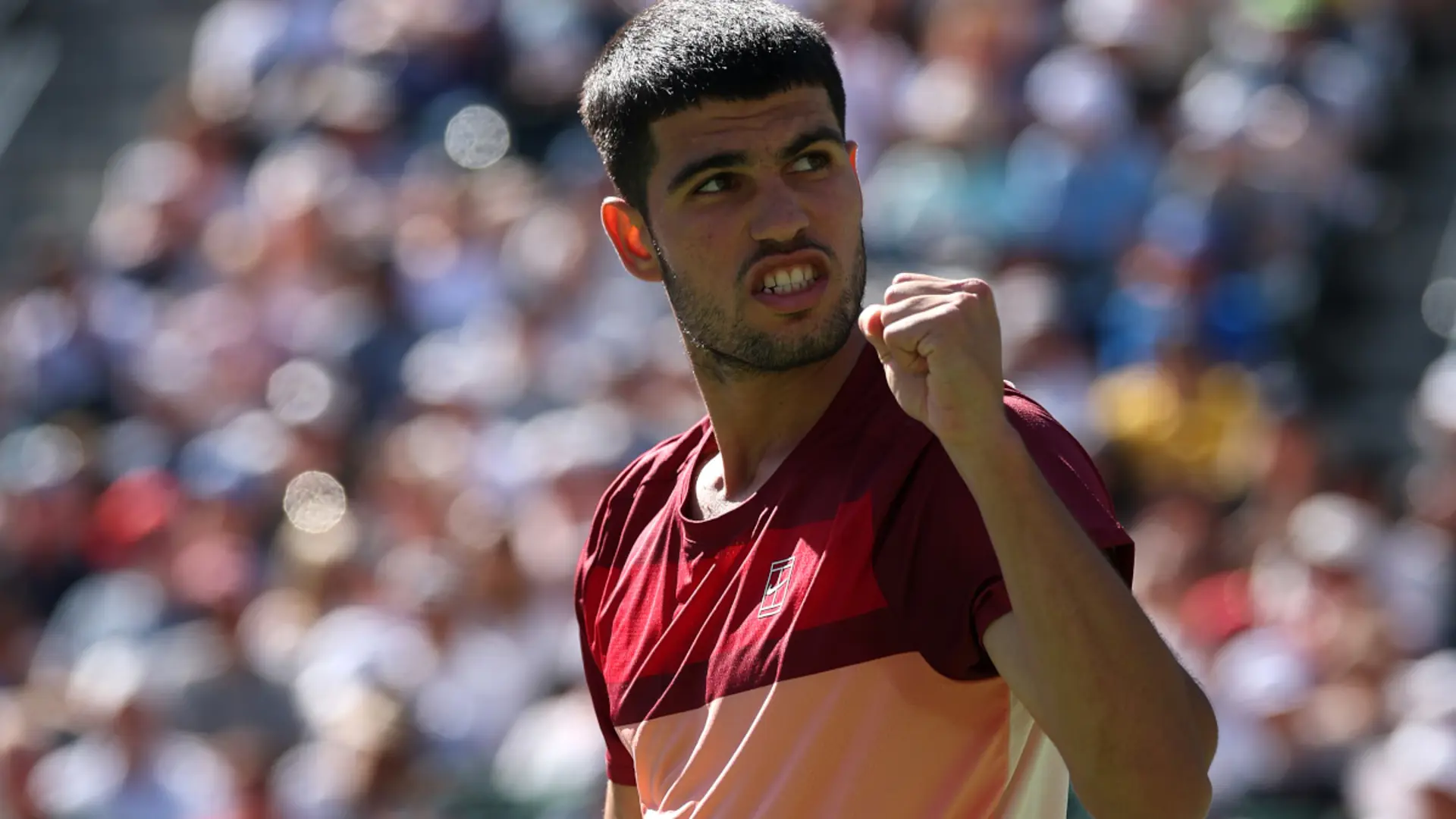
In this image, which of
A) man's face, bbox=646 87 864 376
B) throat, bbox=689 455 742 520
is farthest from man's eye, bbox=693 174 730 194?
throat, bbox=689 455 742 520

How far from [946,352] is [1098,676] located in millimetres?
376

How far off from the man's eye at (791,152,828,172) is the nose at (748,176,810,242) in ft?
0.14

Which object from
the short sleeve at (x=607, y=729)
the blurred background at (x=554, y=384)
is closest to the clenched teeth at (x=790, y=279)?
the short sleeve at (x=607, y=729)

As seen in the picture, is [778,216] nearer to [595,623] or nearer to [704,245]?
[704,245]

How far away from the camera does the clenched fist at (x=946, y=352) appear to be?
85.0 inches

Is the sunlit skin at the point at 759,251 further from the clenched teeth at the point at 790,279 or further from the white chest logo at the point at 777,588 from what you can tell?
the white chest logo at the point at 777,588

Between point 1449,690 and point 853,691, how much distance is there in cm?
375

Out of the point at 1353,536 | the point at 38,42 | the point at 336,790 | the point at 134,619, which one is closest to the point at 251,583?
the point at 134,619

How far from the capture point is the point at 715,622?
2.58 m

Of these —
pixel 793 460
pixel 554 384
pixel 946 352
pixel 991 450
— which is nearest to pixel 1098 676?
pixel 991 450

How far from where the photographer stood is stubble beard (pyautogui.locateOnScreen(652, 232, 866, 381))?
2.63m

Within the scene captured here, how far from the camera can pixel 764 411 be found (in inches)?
110

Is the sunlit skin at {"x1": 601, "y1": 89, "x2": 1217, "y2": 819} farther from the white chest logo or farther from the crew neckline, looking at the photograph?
the white chest logo

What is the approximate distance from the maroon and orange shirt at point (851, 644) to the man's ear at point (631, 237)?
0.41m
